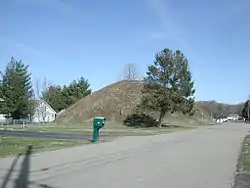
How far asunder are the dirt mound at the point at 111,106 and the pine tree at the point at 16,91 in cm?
960

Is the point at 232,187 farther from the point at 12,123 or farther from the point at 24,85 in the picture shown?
the point at 24,85

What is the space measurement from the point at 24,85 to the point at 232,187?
220 feet

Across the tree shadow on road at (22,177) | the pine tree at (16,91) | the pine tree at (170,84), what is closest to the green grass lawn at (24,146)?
the tree shadow on road at (22,177)

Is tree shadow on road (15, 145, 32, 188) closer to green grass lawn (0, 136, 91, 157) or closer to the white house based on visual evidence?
green grass lawn (0, 136, 91, 157)

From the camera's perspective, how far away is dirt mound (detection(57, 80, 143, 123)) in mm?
78875

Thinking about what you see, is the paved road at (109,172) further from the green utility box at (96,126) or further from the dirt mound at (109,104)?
the dirt mound at (109,104)

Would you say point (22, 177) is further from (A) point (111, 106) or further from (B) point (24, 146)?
(A) point (111, 106)

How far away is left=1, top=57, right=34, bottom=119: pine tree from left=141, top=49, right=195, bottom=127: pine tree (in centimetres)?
2529

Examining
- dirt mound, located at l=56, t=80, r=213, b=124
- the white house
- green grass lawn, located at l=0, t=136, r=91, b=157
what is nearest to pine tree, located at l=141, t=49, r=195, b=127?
dirt mound, located at l=56, t=80, r=213, b=124

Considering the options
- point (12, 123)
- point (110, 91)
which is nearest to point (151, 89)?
point (12, 123)

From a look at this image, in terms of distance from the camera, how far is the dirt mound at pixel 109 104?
78875 mm

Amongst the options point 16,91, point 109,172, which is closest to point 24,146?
point 109,172

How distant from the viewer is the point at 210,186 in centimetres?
987

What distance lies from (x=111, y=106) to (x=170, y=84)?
2605 centimetres
